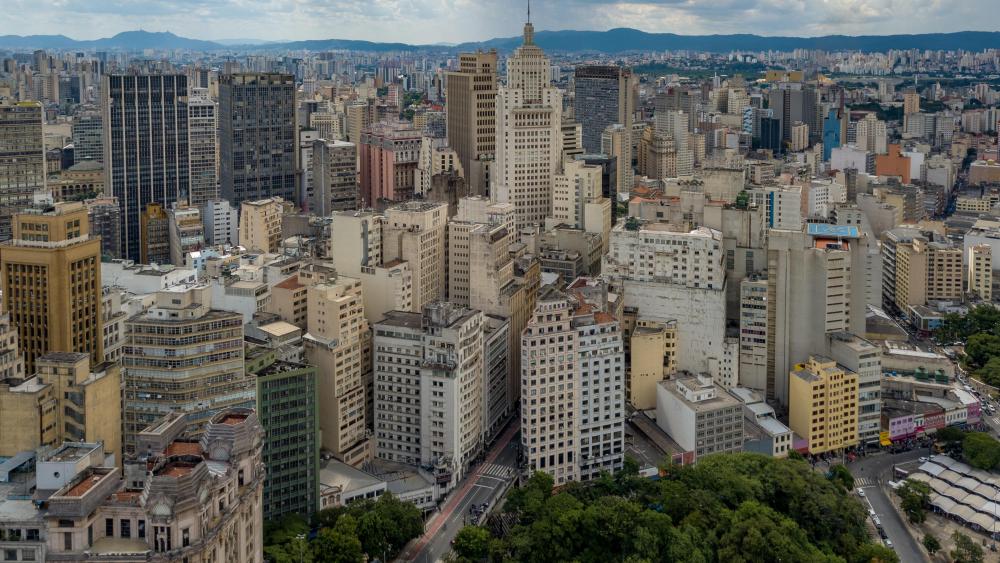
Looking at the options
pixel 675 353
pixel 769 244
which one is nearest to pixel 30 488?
pixel 675 353

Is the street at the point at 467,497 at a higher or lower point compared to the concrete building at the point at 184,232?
lower

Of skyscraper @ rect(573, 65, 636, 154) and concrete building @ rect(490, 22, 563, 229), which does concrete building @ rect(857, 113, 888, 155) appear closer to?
skyscraper @ rect(573, 65, 636, 154)

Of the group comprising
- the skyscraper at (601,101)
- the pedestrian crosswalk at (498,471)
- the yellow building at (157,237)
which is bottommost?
the pedestrian crosswalk at (498,471)

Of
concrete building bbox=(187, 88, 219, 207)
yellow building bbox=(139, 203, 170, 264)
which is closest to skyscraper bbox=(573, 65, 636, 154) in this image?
concrete building bbox=(187, 88, 219, 207)

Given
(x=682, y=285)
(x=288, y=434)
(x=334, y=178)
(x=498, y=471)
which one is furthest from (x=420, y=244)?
(x=334, y=178)

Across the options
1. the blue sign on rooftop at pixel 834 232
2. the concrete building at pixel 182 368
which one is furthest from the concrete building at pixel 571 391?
the blue sign on rooftop at pixel 834 232

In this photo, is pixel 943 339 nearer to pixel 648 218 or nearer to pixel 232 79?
pixel 648 218

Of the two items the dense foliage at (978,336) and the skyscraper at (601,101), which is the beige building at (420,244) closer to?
the dense foliage at (978,336)
